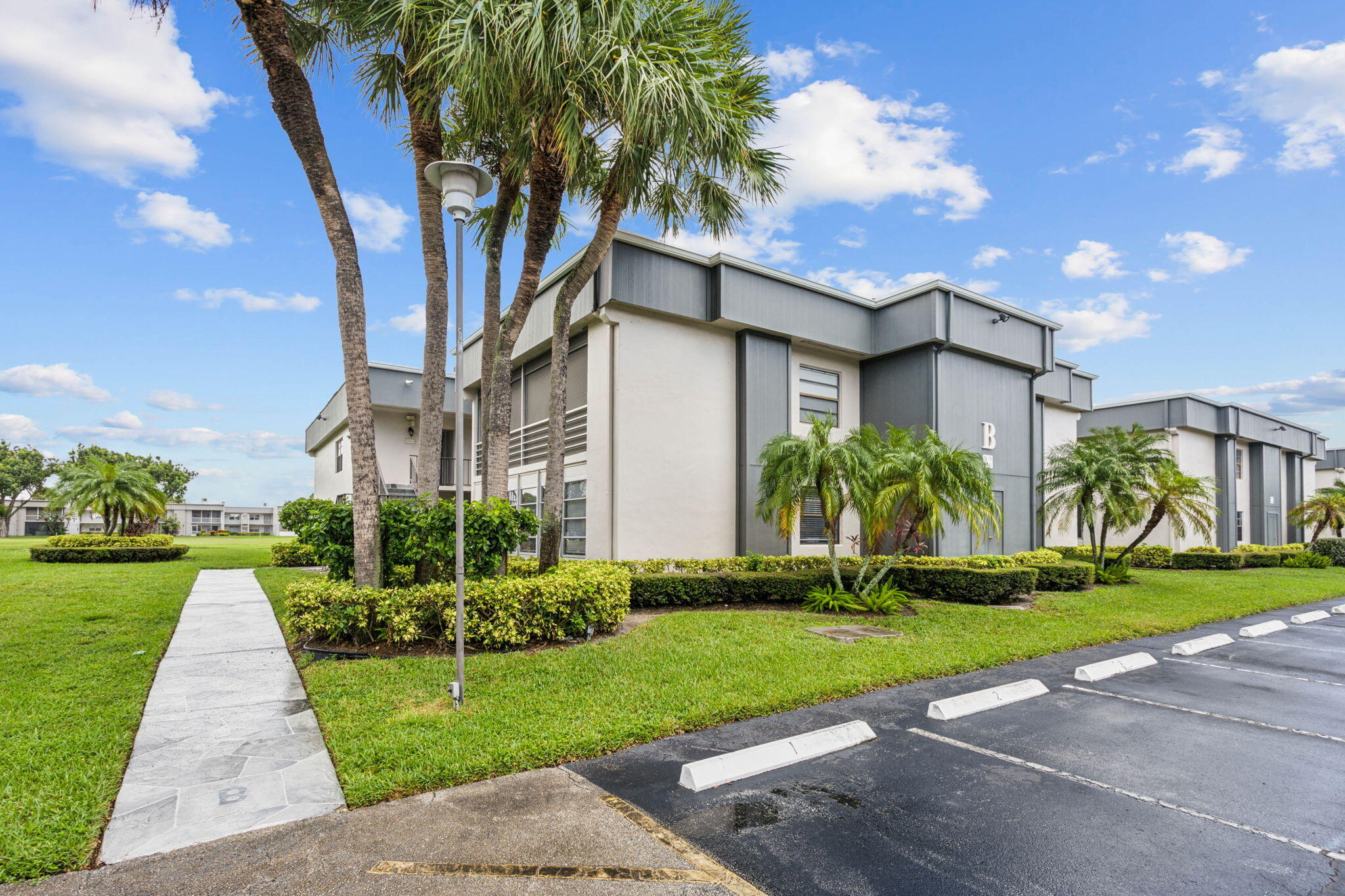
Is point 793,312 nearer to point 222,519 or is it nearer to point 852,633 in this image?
point 852,633

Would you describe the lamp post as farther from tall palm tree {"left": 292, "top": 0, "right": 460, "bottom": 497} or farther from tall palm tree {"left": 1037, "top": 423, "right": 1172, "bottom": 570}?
tall palm tree {"left": 1037, "top": 423, "right": 1172, "bottom": 570}

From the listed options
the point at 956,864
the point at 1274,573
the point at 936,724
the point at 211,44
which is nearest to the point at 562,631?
the point at 936,724

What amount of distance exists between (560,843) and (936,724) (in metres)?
3.30

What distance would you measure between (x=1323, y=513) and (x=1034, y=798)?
33.8m

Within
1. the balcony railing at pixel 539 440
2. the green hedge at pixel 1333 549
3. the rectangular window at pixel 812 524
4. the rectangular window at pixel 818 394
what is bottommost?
the green hedge at pixel 1333 549

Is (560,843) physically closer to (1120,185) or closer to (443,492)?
(1120,185)

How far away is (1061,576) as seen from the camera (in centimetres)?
1428

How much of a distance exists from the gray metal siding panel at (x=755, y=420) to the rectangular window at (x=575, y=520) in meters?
3.02

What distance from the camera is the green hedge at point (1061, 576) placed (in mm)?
14242

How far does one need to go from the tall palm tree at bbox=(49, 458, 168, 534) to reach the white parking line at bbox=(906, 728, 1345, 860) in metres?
22.3

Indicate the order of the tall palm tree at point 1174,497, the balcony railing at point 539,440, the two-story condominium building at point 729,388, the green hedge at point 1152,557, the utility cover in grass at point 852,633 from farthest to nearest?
the green hedge at point 1152,557 → the tall palm tree at point 1174,497 → the balcony railing at point 539,440 → the two-story condominium building at point 729,388 → the utility cover in grass at point 852,633

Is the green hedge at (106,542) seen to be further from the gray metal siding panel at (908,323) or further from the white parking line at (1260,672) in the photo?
the white parking line at (1260,672)

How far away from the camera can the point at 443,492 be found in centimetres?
2158

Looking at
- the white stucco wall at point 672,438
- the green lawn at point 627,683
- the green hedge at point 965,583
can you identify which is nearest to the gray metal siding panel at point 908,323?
the white stucco wall at point 672,438
